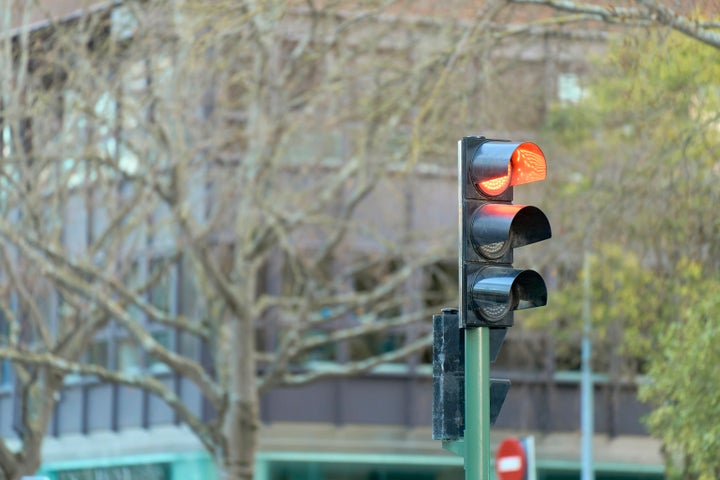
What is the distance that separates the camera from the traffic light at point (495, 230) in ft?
23.9

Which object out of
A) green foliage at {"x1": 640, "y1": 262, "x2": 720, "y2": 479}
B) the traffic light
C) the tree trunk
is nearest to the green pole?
the traffic light

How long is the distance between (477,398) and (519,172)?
1.10 metres

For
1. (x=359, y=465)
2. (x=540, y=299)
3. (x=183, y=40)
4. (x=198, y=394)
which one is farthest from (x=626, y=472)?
(x=540, y=299)

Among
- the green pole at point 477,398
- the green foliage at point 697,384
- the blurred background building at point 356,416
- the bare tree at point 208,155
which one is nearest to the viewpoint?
the green pole at point 477,398

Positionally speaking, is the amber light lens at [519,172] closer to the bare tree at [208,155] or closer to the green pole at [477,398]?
the green pole at [477,398]

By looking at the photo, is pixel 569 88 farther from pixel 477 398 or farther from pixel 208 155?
pixel 477 398

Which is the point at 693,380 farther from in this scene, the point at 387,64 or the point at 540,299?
the point at 387,64

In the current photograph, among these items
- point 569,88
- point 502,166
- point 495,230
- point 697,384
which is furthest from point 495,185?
point 569,88

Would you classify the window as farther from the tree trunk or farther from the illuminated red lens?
the illuminated red lens

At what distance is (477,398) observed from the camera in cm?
734

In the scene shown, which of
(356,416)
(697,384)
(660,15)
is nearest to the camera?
(660,15)

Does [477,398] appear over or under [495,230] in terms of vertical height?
under

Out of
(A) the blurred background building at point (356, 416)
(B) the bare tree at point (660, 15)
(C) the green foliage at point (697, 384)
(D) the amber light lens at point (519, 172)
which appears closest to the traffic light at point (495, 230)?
(D) the amber light lens at point (519, 172)

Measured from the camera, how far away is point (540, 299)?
24.4 ft
